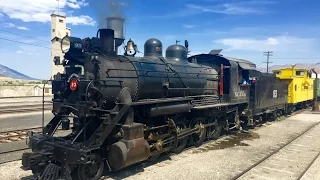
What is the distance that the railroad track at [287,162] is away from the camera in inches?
300

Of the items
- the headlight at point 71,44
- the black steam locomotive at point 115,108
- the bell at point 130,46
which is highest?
the bell at point 130,46

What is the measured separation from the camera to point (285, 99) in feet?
65.6

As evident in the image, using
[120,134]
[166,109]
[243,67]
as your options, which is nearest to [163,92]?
[166,109]

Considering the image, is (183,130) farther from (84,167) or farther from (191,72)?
(84,167)

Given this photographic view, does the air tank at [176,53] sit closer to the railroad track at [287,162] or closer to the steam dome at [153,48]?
the steam dome at [153,48]

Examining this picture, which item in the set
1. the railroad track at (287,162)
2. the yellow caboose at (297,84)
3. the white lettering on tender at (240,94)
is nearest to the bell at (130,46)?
the railroad track at (287,162)

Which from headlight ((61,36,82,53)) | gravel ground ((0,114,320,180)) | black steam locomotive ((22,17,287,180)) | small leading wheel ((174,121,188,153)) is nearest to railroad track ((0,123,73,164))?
gravel ground ((0,114,320,180))

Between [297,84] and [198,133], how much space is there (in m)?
14.7

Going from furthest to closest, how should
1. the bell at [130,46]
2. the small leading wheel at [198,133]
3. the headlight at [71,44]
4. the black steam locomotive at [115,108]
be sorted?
the small leading wheel at [198,133] < the bell at [130,46] < the headlight at [71,44] < the black steam locomotive at [115,108]

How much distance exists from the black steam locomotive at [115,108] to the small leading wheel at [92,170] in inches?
0.9

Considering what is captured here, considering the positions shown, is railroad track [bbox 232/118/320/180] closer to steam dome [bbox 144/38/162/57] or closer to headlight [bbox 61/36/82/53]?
steam dome [bbox 144/38/162/57]

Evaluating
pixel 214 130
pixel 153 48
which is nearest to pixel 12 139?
pixel 153 48

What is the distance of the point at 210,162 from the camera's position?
8.66 m

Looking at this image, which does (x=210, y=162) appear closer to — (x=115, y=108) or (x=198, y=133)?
(x=198, y=133)
